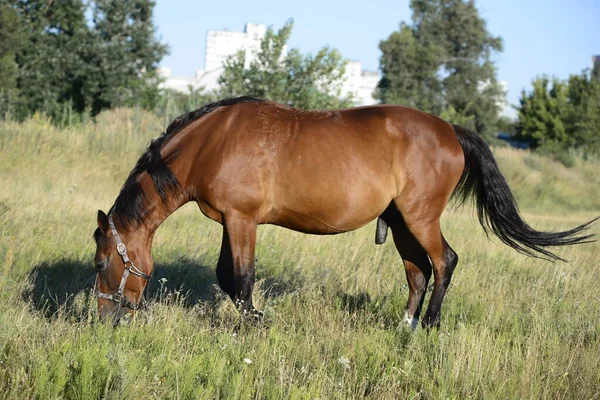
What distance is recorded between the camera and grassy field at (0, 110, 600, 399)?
Answer: 4.11m

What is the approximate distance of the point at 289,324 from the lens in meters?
5.74

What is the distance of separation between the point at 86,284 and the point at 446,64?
1615 inches

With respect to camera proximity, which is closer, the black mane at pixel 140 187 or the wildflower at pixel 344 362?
the wildflower at pixel 344 362

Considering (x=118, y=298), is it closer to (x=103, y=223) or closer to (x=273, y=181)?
(x=103, y=223)

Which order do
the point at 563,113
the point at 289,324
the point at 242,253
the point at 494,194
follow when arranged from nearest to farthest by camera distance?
the point at 242,253
the point at 289,324
the point at 494,194
the point at 563,113

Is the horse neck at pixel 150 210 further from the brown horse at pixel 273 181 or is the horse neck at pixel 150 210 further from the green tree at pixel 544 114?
the green tree at pixel 544 114

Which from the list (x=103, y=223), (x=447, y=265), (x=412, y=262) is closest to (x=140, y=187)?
(x=103, y=223)

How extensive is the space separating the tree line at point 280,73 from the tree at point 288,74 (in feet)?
0.09

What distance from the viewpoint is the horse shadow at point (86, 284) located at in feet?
20.4

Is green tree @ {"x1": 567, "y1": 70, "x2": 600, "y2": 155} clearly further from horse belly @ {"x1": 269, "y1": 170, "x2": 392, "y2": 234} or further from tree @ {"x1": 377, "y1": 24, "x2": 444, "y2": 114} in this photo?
horse belly @ {"x1": 269, "y1": 170, "x2": 392, "y2": 234}

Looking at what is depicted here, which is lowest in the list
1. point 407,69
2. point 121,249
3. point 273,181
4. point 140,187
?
point 121,249

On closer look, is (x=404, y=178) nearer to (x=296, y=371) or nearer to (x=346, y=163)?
(x=346, y=163)

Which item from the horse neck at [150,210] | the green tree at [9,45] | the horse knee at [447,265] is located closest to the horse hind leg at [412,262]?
the horse knee at [447,265]

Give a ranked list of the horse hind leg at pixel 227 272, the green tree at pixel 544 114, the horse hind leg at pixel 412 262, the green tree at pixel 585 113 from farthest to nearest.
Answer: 1. the green tree at pixel 544 114
2. the green tree at pixel 585 113
3. the horse hind leg at pixel 412 262
4. the horse hind leg at pixel 227 272
